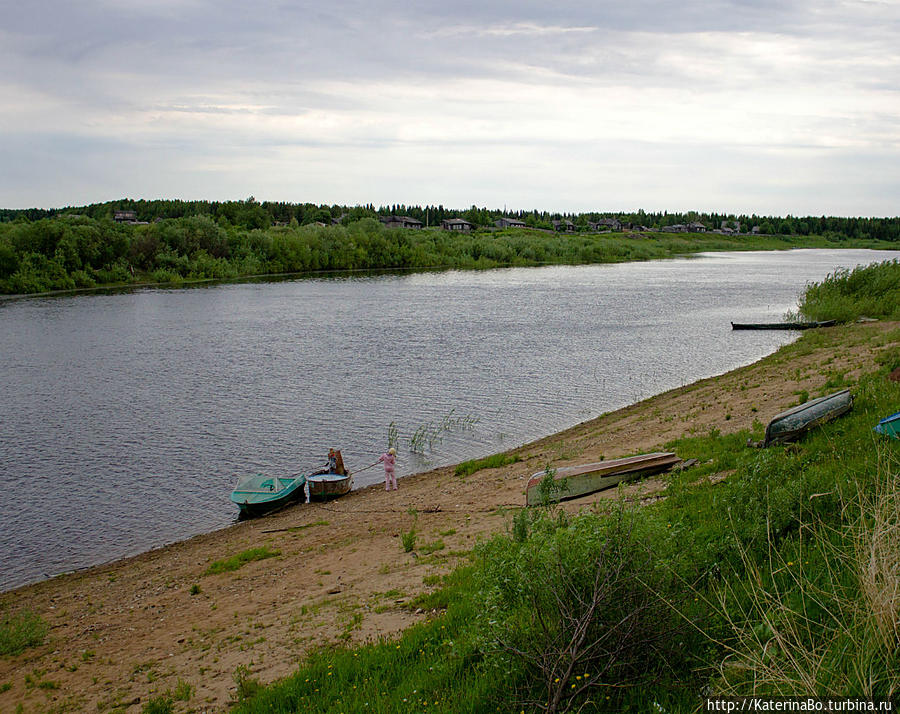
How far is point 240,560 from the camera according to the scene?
13250 mm

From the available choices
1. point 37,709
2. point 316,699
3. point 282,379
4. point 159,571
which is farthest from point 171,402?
point 316,699

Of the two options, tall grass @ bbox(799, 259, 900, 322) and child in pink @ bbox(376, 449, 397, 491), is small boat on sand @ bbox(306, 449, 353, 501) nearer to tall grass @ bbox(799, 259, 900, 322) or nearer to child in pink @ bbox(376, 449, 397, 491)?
child in pink @ bbox(376, 449, 397, 491)

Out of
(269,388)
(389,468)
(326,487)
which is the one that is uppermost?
(269,388)

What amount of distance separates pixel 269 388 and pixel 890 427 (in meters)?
24.6

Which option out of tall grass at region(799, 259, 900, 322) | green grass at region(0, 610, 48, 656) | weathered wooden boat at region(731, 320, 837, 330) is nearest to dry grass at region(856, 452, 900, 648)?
green grass at region(0, 610, 48, 656)

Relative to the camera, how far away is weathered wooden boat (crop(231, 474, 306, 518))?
16844 mm

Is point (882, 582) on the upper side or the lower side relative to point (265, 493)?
upper

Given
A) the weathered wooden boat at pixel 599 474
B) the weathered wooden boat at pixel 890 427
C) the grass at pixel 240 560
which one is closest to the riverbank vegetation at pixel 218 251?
the grass at pixel 240 560

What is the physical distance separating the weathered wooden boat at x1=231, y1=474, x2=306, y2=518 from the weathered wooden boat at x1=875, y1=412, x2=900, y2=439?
13.0 m

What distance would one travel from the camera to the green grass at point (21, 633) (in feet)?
34.1

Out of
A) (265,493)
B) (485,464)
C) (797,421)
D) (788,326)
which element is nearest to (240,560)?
(265,493)

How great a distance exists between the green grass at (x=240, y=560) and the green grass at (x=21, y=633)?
278 cm

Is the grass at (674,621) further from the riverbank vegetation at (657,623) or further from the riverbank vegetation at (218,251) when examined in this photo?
the riverbank vegetation at (218,251)

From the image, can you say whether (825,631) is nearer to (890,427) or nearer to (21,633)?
(890,427)
